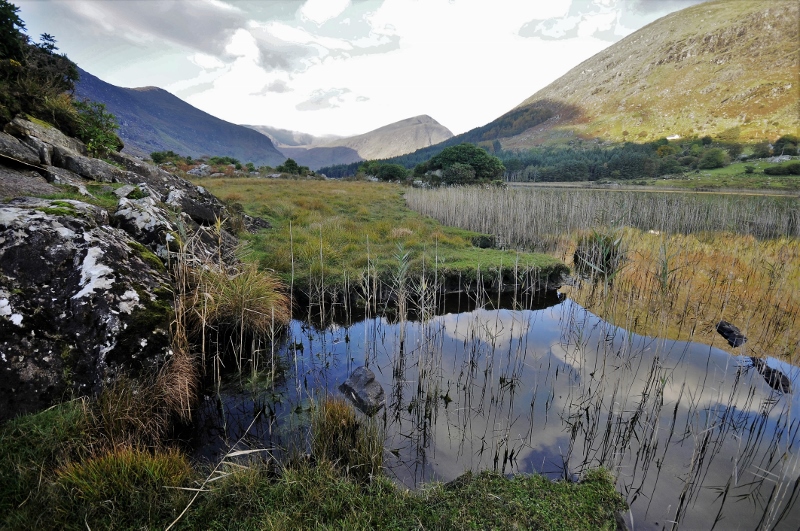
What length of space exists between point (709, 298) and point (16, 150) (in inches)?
527

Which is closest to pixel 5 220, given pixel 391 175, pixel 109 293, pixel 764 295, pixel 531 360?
pixel 109 293

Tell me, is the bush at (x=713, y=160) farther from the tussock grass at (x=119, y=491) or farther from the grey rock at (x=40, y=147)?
the tussock grass at (x=119, y=491)

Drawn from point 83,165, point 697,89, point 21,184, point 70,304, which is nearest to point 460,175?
point 83,165

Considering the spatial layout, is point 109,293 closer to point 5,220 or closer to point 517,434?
point 5,220

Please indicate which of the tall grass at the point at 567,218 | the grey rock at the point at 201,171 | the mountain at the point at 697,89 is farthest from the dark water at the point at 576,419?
the mountain at the point at 697,89

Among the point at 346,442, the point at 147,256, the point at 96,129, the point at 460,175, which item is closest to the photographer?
the point at 346,442

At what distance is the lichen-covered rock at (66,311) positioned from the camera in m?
3.04

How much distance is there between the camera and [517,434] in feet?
13.3

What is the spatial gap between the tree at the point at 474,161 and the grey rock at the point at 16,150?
35.9m

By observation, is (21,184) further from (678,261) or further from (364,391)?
(678,261)

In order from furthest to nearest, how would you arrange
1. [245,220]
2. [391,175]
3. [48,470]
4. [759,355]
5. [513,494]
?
[391,175] → [245,220] → [759,355] → [513,494] → [48,470]

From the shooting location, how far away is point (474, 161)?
3991cm

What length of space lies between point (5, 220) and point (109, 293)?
49.4 inches

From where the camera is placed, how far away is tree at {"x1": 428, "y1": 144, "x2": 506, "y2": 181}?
39938mm
